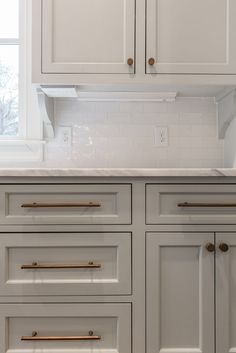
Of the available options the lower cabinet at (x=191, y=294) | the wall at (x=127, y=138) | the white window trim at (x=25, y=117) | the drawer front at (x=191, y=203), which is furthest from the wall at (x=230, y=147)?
the white window trim at (x=25, y=117)

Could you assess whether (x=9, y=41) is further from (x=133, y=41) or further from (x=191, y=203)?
(x=191, y=203)

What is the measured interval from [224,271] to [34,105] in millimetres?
1342

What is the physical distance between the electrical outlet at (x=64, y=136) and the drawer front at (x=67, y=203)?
671mm

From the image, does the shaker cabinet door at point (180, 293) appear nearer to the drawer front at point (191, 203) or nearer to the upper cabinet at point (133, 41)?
the drawer front at point (191, 203)

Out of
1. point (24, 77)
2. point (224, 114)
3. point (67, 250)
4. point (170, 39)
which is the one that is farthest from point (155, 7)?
point (67, 250)

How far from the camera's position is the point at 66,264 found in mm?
1479

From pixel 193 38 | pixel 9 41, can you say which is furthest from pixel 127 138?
pixel 9 41

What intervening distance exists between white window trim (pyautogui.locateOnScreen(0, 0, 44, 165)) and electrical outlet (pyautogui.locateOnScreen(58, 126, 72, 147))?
10 cm

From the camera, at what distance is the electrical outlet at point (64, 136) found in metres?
2.10

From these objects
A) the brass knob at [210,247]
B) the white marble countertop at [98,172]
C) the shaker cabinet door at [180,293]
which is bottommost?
the shaker cabinet door at [180,293]

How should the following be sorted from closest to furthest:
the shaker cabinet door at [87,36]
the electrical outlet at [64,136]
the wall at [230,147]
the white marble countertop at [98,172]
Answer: the white marble countertop at [98,172], the shaker cabinet door at [87,36], the wall at [230,147], the electrical outlet at [64,136]

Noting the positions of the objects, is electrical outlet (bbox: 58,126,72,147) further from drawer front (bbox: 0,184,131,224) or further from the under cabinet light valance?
drawer front (bbox: 0,184,131,224)

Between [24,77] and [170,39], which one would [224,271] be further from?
[24,77]

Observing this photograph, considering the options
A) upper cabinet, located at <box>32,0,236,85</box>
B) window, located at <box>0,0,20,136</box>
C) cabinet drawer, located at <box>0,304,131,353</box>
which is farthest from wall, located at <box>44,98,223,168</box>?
cabinet drawer, located at <box>0,304,131,353</box>
